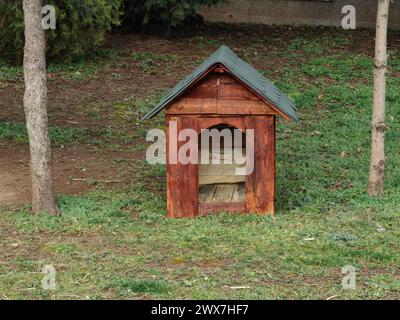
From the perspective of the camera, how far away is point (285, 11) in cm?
1914

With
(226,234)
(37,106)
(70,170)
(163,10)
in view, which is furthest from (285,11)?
(226,234)

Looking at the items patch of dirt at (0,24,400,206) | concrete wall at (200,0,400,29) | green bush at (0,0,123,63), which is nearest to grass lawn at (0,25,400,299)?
patch of dirt at (0,24,400,206)

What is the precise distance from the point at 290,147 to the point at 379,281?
4.98 m

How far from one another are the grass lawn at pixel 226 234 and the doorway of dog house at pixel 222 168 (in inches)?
17.5

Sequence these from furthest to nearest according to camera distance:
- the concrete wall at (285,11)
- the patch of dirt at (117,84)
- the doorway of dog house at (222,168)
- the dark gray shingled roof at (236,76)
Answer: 1. the concrete wall at (285,11)
2. the patch of dirt at (117,84)
3. the doorway of dog house at (222,168)
4. the dark gray shingled roof at (236,76)

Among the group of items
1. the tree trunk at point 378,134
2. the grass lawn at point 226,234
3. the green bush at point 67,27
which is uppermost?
the green bush at point 67,27

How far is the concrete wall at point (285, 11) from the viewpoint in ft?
62.5

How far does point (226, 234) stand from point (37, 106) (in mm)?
2134

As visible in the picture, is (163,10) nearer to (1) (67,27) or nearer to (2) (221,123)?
(1) (67,27)

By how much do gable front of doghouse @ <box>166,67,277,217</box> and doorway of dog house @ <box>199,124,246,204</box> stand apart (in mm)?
263

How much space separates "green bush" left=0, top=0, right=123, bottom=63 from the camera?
14812mm

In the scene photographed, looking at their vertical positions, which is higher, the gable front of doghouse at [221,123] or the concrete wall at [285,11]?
the concrete wall at [285,11]

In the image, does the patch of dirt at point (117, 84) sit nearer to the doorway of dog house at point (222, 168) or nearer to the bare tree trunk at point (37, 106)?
the bare tree trunk at point (37, 106)

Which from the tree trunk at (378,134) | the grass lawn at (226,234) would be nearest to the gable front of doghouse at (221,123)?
the grass lawn at (226,234)
